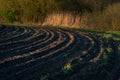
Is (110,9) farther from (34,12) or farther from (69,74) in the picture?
(69,74)

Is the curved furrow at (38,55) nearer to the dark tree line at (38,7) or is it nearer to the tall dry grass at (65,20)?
the tall dry grass at (65,20)

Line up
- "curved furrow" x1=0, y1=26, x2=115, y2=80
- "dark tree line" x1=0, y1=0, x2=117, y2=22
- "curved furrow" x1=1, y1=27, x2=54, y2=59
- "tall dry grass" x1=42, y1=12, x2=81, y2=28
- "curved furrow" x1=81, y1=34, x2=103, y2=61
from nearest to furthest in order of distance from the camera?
"curved furrow" x1=0, y1=26, x2=115, y2=80, "curved furrow" x1=1, y1=27, x2=54, y2=59, "curved furrow" x1=81, y1=34, x2=103, y2=61, "tall dry grass" x1=42, y1=12, x2=81, y2=28, "dark tree line" x1=0, y1=0, x2=117, y2=22

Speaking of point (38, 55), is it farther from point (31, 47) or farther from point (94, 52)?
point (94, 52)

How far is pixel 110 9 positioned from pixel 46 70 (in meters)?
17.9

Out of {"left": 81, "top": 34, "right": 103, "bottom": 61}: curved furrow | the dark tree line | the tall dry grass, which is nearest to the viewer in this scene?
{"left": 81, "top": 34, "right": 103, "bottom": 61}: curved furrow

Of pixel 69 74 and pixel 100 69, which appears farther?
pixel 100 69

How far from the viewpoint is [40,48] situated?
1423 centimetres

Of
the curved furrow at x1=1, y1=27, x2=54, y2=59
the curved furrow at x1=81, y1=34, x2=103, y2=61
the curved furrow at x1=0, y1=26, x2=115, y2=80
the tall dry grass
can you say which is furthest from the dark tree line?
the curved furrow at x1=1, y1=27, x2=54, y2=59

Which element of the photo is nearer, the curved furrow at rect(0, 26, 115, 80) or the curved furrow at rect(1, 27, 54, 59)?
the curved furrow at rect(0, 26, 115, 80)

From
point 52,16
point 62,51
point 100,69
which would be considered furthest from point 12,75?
point 52,16

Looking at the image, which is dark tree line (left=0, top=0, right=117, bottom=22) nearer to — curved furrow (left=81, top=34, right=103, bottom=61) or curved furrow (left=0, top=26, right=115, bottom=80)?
curved furrow (left=0, top=26, right=115, bottom=80)

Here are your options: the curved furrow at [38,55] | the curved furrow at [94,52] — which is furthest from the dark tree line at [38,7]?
the curved furrow at [94,52]

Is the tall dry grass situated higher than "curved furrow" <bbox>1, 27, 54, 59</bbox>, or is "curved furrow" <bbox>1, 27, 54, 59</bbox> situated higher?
"curved furrow" <bbox>1, 27, 54, 59</bbox>

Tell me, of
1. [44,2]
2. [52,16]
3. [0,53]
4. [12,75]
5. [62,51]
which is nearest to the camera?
[12,75]
